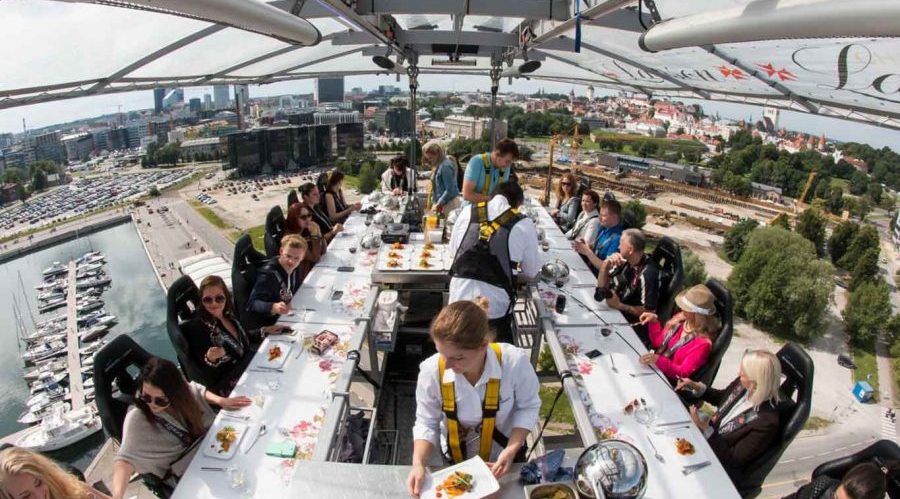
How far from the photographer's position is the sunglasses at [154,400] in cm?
237

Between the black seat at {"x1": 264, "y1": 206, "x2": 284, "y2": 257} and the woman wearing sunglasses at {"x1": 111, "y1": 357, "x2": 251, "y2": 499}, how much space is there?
111 inches

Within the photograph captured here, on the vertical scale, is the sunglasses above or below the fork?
above

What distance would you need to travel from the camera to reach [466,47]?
6.73m

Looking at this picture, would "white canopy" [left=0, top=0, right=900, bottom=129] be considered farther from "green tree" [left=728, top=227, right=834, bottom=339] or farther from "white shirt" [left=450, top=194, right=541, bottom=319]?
"green tree" [left=728, top=227, right=834, bottom=339]

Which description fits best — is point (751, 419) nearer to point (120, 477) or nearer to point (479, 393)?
point (479, 393)

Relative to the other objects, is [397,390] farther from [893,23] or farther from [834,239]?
[834,239]

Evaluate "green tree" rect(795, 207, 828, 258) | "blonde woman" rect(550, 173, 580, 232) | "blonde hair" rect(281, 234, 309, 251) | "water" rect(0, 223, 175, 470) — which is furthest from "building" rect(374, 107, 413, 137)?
"blonde hair" rect(281, 234, 309, 251)

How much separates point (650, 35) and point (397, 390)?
351cm

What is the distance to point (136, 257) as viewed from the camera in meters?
39.9

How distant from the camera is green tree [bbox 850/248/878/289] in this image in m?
27.6

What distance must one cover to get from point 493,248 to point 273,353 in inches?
66.2

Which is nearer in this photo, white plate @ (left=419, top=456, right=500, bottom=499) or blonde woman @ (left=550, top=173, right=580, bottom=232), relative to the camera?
white plate @ (left=419, top=456, right=500, bottom=499)

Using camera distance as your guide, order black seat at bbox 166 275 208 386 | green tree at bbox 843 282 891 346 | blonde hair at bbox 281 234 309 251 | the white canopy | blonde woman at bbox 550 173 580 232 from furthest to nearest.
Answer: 1. green tree at bbox 843 282 891 346
2. blonde woman at bbox 550 173 580 232
3. blonde hair at bbox 281 234 309 251
4. black seat at bbox 166 275 208 386
5. the white canopy

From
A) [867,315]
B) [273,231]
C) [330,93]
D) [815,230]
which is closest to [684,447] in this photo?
[273,231]
